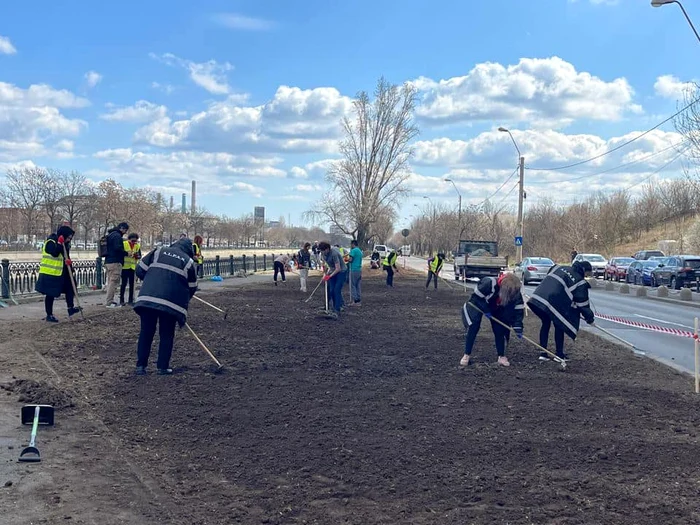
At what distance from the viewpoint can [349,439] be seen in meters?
5.87

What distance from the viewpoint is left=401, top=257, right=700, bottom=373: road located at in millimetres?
11909

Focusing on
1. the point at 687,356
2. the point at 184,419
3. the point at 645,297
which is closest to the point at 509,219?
Result: the point at 645,297

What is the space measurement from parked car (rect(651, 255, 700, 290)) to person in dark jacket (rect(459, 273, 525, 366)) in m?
23.4

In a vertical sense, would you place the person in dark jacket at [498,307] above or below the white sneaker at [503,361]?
above

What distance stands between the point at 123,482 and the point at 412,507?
76.1 inches

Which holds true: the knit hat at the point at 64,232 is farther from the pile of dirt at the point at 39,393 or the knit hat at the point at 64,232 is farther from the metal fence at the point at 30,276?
the pile of dirt at the point at 39,393

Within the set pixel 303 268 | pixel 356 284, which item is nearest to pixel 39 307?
pixel 356 284

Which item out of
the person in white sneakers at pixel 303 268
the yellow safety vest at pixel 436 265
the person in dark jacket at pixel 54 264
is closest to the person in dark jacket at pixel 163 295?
the person in dark jacket at pixel 54 264

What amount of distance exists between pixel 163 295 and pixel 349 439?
3201 millimetres

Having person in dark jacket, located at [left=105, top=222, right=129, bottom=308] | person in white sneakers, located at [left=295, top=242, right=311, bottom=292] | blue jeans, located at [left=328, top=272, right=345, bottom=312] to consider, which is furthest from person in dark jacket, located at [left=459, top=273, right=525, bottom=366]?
person in white sneakers, located at [left=295, top=242, right=311, bottom=292]

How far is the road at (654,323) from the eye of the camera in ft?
39.1

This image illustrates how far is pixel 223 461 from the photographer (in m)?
5.30

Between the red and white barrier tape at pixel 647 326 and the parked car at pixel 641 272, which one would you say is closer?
the red and white barrier tape at pixel 647 326

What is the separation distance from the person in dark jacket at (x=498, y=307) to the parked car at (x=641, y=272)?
91.9 ft
